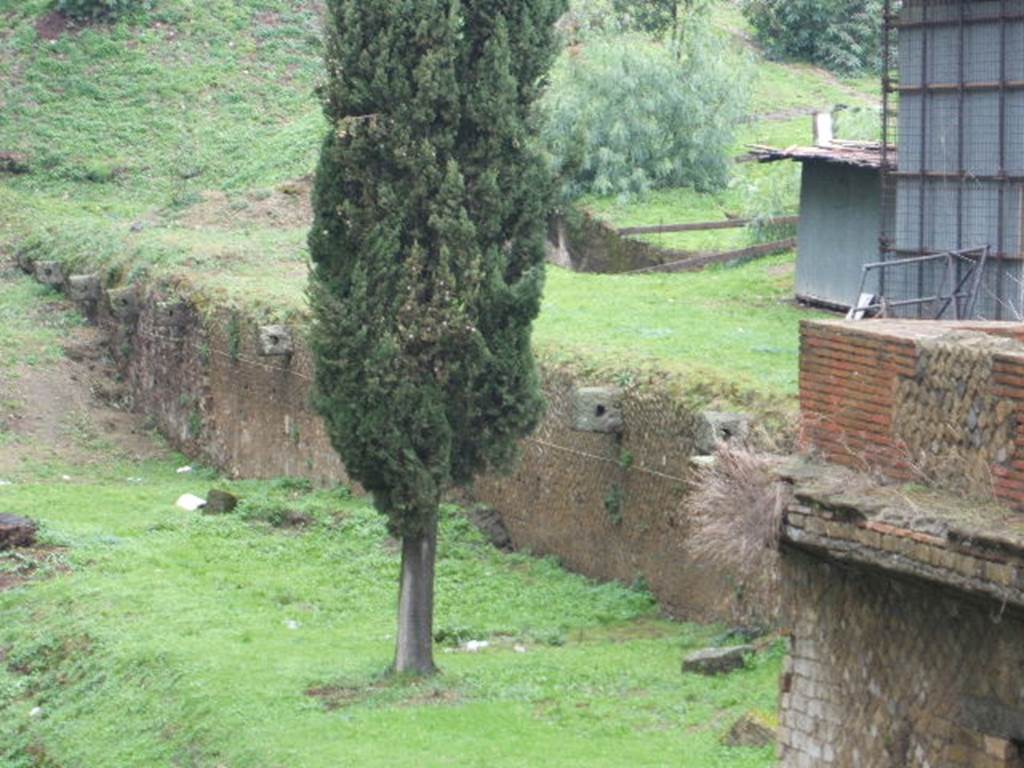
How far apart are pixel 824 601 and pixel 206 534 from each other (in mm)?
13613

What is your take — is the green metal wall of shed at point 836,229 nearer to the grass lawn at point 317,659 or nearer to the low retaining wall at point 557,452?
the low retaining wall at point 557,452

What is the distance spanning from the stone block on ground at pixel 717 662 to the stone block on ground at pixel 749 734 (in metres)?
1.96

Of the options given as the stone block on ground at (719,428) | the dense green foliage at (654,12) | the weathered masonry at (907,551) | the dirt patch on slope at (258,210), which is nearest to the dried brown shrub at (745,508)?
the weathered masonry at (907,551)

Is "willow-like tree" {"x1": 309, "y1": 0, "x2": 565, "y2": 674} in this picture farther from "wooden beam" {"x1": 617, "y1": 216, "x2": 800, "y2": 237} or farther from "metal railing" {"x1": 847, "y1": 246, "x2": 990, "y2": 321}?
"wooden beam" {"x1": 617, "y1": 216, "x2": 800, "y2": 237}

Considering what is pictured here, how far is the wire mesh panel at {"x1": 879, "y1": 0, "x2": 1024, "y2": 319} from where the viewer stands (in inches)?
870

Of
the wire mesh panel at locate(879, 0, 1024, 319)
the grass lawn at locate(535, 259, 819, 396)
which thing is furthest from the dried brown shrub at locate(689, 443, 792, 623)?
the wire mesh panel at locate(879, 0, 1024, 319)

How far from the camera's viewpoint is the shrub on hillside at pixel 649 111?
36219mm

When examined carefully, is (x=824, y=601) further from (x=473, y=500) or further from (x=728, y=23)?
(x=728, y=23)

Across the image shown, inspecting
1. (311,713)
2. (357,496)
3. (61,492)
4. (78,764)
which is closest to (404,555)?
(311,713)

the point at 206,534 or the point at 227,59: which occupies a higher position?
the point at 227,59

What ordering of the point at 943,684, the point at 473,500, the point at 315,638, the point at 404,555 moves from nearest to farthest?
the point at 943,684, the point at 404,555, the point at 315,638, the point at 473,500

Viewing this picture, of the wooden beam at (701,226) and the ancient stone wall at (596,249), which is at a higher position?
the wooden beam at (701,226)

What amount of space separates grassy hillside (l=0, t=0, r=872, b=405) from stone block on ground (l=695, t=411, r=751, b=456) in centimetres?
293

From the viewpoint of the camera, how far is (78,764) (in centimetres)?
1641
